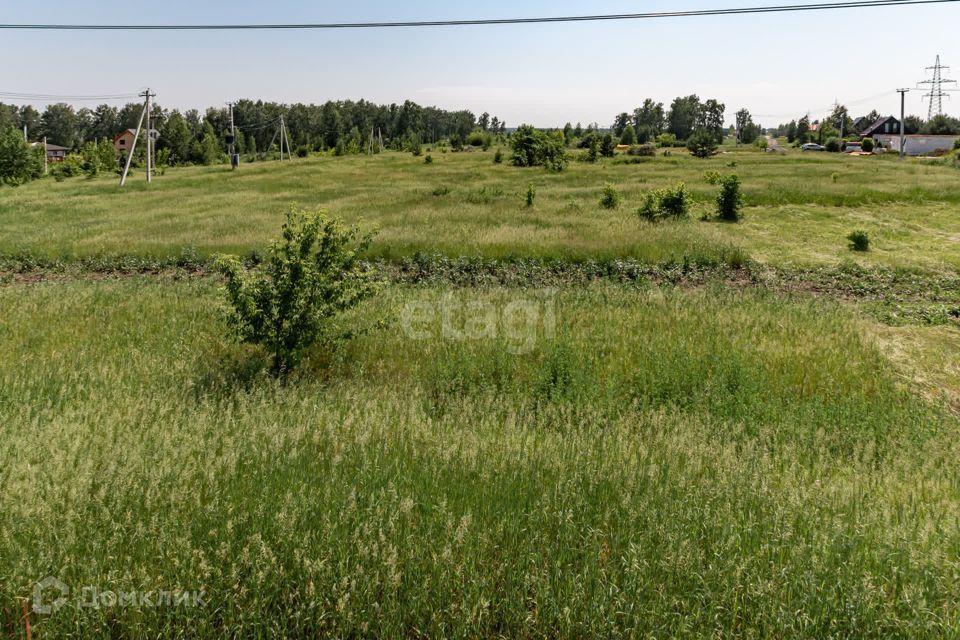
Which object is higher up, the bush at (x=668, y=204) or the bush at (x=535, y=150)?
the bush at (x=535, y=150)

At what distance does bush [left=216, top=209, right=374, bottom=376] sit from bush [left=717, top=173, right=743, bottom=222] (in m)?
18.9

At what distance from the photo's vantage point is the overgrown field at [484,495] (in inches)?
122

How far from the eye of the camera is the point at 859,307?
1139 cm

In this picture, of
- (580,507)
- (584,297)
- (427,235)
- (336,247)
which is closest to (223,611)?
(580,507)

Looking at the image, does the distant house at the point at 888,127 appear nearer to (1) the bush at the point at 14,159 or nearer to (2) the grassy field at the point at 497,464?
(2) the grassy field at the point at 497,464

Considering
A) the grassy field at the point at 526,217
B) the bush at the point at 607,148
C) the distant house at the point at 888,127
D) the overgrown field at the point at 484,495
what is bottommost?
the overgrown field at the point at 484,495

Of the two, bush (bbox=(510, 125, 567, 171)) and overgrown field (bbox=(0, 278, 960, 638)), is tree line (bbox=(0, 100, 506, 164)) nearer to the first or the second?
bush (bbox=(510, 125, 567, 171))

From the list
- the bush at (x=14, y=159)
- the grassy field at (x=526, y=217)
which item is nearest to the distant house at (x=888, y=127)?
the grassy field at (x=526, y=217)

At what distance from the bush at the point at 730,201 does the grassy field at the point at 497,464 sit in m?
9.80

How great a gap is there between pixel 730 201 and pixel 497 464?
21.3 meters

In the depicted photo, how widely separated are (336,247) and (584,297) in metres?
5.67

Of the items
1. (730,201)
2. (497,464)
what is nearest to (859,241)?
(730,201)

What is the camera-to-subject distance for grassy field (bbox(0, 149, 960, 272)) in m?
16.8

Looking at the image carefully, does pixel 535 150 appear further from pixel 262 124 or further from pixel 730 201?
Answer: pixel 262 124
